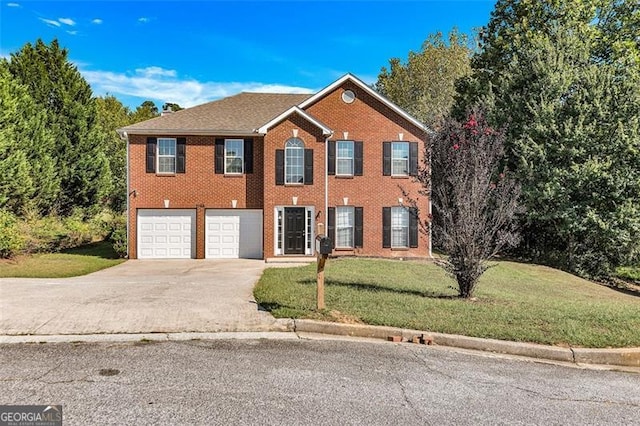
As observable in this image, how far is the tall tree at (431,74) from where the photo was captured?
37.8m

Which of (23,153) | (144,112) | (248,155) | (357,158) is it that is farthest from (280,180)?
(144,112)

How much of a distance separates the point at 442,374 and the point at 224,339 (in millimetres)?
3184

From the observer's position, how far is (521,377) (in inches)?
222

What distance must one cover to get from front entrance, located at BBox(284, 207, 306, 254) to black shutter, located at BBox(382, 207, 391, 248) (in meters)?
3.63

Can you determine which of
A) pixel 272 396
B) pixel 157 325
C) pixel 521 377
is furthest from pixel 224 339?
pixel 521 377

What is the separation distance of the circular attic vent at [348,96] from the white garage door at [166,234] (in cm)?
840

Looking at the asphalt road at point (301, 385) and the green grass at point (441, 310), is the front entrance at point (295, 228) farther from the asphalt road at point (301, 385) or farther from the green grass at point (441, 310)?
the asphalt road at point (301, 385)

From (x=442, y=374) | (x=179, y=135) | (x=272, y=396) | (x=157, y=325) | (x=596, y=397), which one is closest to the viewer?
(x=272, y=396)

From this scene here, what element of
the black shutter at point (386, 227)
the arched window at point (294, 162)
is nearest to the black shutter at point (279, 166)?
the arched window at point (294, 162)

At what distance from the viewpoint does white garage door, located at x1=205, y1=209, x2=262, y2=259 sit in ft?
66.6

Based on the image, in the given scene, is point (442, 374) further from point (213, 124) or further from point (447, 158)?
point (213, 124)

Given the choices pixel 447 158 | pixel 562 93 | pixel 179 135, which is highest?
pixel 562 93

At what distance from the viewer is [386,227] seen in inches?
816

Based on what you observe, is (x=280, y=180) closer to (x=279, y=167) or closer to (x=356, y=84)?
(x=279, y=167)
